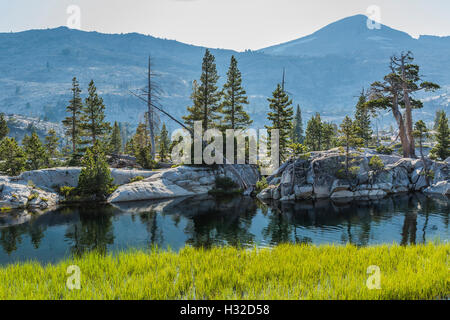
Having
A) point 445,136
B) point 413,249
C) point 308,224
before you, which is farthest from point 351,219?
point 445,136

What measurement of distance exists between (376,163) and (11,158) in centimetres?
4640

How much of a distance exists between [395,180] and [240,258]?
3178 cm

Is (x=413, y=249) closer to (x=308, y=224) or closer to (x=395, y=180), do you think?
(x=308, y=224)

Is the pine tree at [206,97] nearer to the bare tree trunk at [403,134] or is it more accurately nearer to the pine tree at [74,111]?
the pine tree at [74,111]

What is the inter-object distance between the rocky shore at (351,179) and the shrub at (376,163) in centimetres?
22

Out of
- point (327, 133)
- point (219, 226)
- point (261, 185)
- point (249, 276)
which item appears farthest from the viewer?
point (327, 133)

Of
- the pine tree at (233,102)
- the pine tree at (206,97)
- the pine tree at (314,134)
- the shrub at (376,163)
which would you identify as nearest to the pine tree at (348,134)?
the shrub at (376,163)

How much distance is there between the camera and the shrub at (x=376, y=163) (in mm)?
35188

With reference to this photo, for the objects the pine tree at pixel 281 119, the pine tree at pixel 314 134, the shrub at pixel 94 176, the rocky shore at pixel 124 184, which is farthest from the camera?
the pine tree at pixel 314 134

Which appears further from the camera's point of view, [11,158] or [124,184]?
[11,158]

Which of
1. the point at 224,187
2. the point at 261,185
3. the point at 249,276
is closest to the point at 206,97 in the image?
the point at 224,187

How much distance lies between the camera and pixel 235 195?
37031 mm

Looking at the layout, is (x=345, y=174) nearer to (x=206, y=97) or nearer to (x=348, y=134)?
(x=348, y=134)

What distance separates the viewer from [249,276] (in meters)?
9.44
